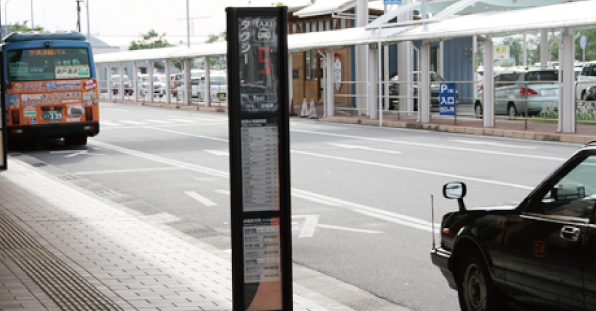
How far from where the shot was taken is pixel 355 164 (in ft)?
54.8

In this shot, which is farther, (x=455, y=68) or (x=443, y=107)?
(x=455, y=68)

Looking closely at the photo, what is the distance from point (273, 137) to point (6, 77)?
17.8 meters

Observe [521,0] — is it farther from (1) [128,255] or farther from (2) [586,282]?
(2) [586,282]

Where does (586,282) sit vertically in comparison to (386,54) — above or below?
below

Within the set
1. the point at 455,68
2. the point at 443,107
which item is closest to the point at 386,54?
the point at 455,68

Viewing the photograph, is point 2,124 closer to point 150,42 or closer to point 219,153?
point 219,153

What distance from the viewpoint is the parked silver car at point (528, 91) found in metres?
26.2

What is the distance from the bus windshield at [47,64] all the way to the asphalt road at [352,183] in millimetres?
1919

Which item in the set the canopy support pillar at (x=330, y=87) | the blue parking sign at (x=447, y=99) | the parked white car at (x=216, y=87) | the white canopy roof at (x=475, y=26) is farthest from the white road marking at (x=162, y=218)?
the parked white car at (x=216, y=87)

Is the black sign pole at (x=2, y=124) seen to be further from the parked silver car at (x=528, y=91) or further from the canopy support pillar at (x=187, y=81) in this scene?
the canopy support pillar at (x=187, y=81)

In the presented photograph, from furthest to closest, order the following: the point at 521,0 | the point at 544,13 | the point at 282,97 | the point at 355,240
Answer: the point at 521,0
the point at 544,13
the point at 355,240
the point at 282,97

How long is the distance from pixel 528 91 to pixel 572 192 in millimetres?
22534

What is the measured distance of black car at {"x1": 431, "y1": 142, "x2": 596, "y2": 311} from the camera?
15.0 feet

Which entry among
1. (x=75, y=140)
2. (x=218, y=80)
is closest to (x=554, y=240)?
(x=75, y=140)
